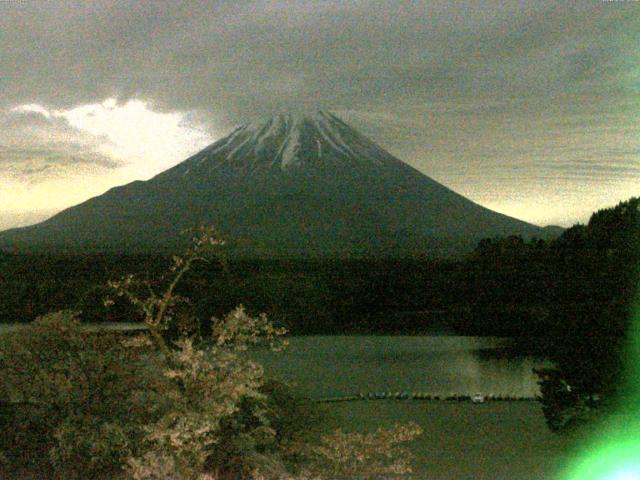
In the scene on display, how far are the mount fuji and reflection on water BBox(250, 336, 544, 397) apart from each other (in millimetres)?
23820

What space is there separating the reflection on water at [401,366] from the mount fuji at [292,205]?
2382 cm

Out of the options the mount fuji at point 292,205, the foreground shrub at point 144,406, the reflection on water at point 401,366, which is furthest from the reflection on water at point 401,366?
the mount fuji at point 292,205

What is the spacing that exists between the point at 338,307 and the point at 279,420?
888 inches

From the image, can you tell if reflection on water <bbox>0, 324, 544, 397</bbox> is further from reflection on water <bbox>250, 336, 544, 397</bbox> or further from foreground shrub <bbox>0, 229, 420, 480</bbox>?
foreground shrub <bbox>0, 229, 420, 480</bbox>

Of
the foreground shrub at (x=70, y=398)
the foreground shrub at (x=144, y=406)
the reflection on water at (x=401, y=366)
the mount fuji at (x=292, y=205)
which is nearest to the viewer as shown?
the foreground shrub at (x=144, y=406)

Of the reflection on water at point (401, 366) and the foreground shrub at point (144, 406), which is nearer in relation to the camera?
the foreground shrub at point (144, 406)

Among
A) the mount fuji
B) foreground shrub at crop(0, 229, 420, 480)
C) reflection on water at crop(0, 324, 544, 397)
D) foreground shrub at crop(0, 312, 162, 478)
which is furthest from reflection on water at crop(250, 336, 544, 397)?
the mount fuji

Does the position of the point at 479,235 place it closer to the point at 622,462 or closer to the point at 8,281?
the point at 8,281

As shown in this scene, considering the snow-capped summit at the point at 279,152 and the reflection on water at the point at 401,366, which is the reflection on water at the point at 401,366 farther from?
the snow-capped summit at the point at 279,152

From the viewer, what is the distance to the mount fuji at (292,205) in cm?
5250

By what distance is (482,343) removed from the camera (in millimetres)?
24578

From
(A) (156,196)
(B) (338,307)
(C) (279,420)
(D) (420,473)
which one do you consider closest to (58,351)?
(C) (279,420)

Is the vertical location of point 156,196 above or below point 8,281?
above

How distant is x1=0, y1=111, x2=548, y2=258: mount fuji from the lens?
52500 millimetres
